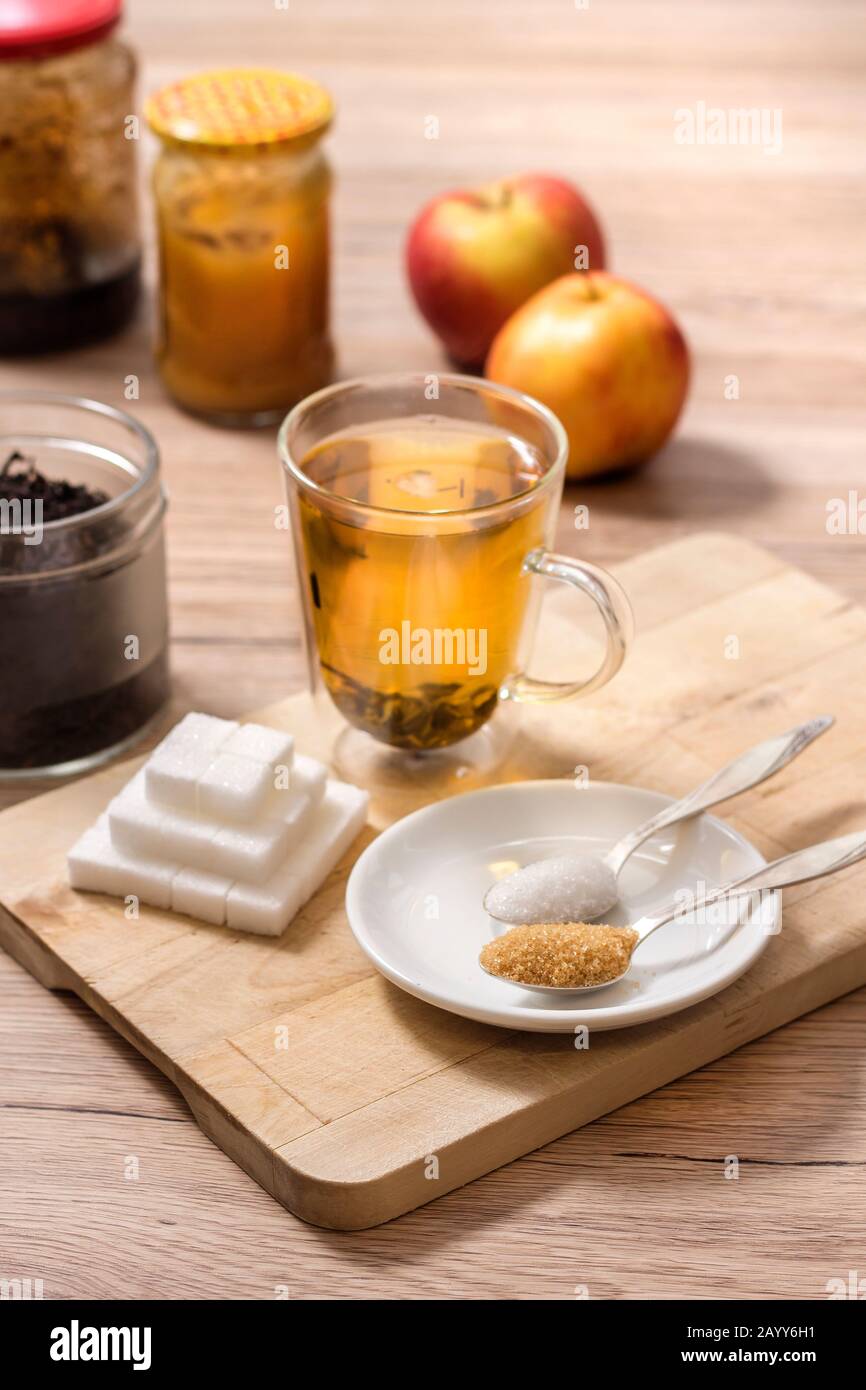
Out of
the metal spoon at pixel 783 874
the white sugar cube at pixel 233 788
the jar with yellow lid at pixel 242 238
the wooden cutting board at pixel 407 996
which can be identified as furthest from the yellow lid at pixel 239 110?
the metal spoon at pixel 783 874

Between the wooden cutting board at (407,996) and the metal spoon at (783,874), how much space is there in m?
0.03

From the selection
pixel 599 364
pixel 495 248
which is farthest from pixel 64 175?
pixel 599 364

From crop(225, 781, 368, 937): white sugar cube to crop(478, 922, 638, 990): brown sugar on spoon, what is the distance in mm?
103

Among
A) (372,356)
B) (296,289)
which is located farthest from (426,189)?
(296,289)

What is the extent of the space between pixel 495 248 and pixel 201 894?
707 millimetres

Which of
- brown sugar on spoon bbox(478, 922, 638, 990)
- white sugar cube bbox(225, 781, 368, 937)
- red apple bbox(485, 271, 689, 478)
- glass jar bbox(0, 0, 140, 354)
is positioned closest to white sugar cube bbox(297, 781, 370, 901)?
white sugar cube bbox(225, 781, 368, 937)

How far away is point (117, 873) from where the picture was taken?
0.80 metres

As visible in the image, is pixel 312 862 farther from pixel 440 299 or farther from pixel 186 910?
pixel 440 299

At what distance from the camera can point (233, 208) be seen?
121 cm

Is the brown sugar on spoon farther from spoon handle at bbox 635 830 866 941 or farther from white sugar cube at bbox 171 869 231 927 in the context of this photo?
white sugar cube at bbox 171 869 231 927

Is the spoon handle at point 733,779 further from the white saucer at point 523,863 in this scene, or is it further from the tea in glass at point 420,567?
the tea in glass at point 420,567

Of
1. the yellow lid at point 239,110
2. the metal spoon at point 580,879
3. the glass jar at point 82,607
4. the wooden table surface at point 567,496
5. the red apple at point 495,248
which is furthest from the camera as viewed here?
the red apple at point 495,248

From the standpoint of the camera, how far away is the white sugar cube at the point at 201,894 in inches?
31.1

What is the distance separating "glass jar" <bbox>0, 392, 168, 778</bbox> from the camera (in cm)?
88
